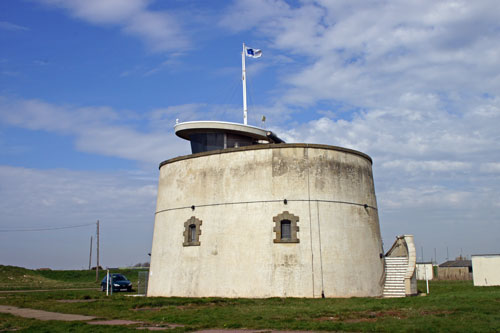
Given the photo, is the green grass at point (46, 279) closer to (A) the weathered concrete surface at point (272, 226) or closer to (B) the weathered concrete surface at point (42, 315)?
(A) the weathered concrete surface at point (272, 226)

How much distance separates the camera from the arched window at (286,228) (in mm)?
21547

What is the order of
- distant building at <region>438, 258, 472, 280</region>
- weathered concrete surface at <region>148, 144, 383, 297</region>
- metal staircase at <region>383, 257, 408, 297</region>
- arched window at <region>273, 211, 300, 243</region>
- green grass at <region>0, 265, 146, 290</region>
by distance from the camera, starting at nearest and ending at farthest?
weathered concrete surface at <region>148, 144, 383, 297</region> < arched window at <region>273, 211, 300, 243</region> < metal staircase at <region>383, 257, 408, 297</region> < green grass at <region>0, 265, 146, 290</region> < distant building at <region>438, 258, 472, 280</region>

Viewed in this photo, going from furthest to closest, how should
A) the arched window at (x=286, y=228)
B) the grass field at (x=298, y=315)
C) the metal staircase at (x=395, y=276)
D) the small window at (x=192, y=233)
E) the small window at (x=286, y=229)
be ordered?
the small window at (x=192, y=233) < the metal staircase at (x=395, y=276) < the small window at (x=286, y=229) < the arched window at (x=286, y=228) < the grass field at (x=298, y=315)

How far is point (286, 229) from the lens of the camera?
2188cm

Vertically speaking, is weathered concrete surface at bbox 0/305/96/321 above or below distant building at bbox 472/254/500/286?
below

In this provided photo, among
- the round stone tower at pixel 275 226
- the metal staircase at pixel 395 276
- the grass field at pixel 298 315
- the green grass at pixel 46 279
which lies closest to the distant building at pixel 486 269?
the metal staircase at pixel 395 276

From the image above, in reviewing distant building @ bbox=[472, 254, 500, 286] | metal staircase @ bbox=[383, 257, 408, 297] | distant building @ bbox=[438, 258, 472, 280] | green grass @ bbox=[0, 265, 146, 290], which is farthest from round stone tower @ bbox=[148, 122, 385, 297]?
distant building @ bbox=[438, 258, 472, 280]

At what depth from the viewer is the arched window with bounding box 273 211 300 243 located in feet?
70.7

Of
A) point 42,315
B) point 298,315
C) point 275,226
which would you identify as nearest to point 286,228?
point 275,226

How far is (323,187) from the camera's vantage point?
22344mm

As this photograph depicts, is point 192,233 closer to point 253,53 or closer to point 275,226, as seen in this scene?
point 275,226

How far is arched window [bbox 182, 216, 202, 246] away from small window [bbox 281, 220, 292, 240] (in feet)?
13.9

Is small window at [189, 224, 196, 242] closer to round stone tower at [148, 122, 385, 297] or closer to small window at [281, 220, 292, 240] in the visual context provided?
round stone tower at [148, 122, 385, 297]

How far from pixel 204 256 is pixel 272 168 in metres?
5.28
